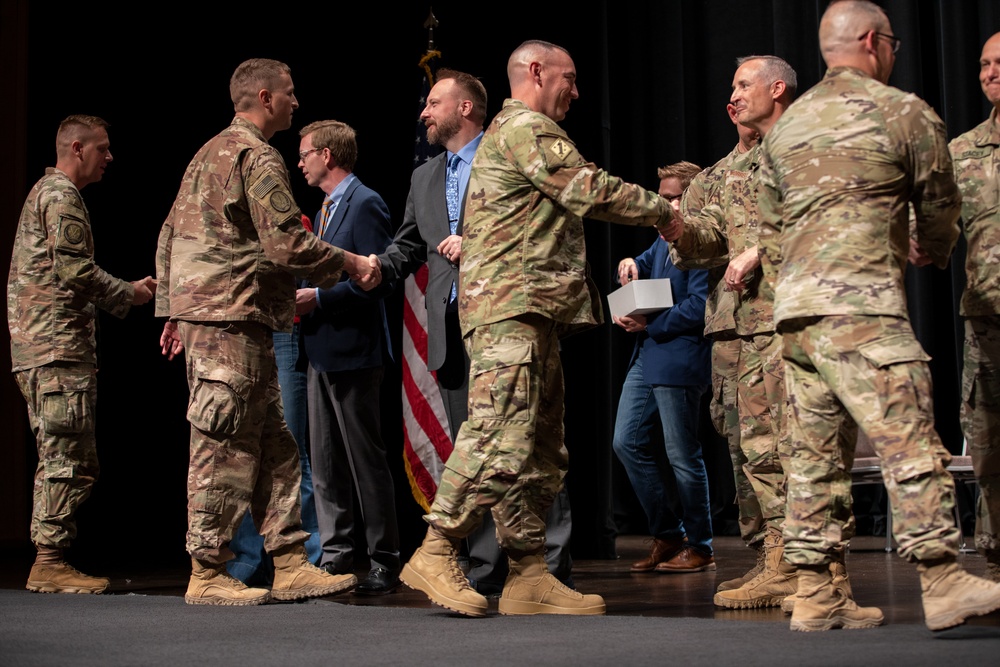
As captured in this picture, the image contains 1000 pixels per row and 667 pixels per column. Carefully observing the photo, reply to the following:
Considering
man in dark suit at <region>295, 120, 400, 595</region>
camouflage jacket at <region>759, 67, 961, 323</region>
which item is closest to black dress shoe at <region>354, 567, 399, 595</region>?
man in dark suit at <region>295, 120, 400, 595</region>

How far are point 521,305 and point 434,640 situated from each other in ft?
3.24

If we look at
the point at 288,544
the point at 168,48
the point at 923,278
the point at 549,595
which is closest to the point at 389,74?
the point at 168,48

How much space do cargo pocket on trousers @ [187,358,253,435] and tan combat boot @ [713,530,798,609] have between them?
65.8 inches

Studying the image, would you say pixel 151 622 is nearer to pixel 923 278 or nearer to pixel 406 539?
pixel 406 539

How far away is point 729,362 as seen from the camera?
3.83m

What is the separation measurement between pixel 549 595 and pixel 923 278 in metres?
3.88

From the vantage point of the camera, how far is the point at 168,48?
6.78 meters

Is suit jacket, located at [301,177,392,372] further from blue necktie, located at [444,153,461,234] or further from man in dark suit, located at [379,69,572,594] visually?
blue necktie, located at [444,153,461,234]

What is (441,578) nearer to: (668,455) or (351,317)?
(351,317)

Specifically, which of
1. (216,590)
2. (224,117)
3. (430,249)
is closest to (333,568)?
(216,590)

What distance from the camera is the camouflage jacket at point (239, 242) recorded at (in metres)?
3.79

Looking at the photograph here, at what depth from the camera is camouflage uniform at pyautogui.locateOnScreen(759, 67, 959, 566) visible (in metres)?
2.75

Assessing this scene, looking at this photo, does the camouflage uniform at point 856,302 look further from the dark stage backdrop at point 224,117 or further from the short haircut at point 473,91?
the dark stage backdrop at point 224,117

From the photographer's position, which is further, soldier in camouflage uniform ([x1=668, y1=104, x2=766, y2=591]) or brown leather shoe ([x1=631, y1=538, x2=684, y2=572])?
brown leather shoe ([x1=631, y1=538, x2=684, y2=572])
